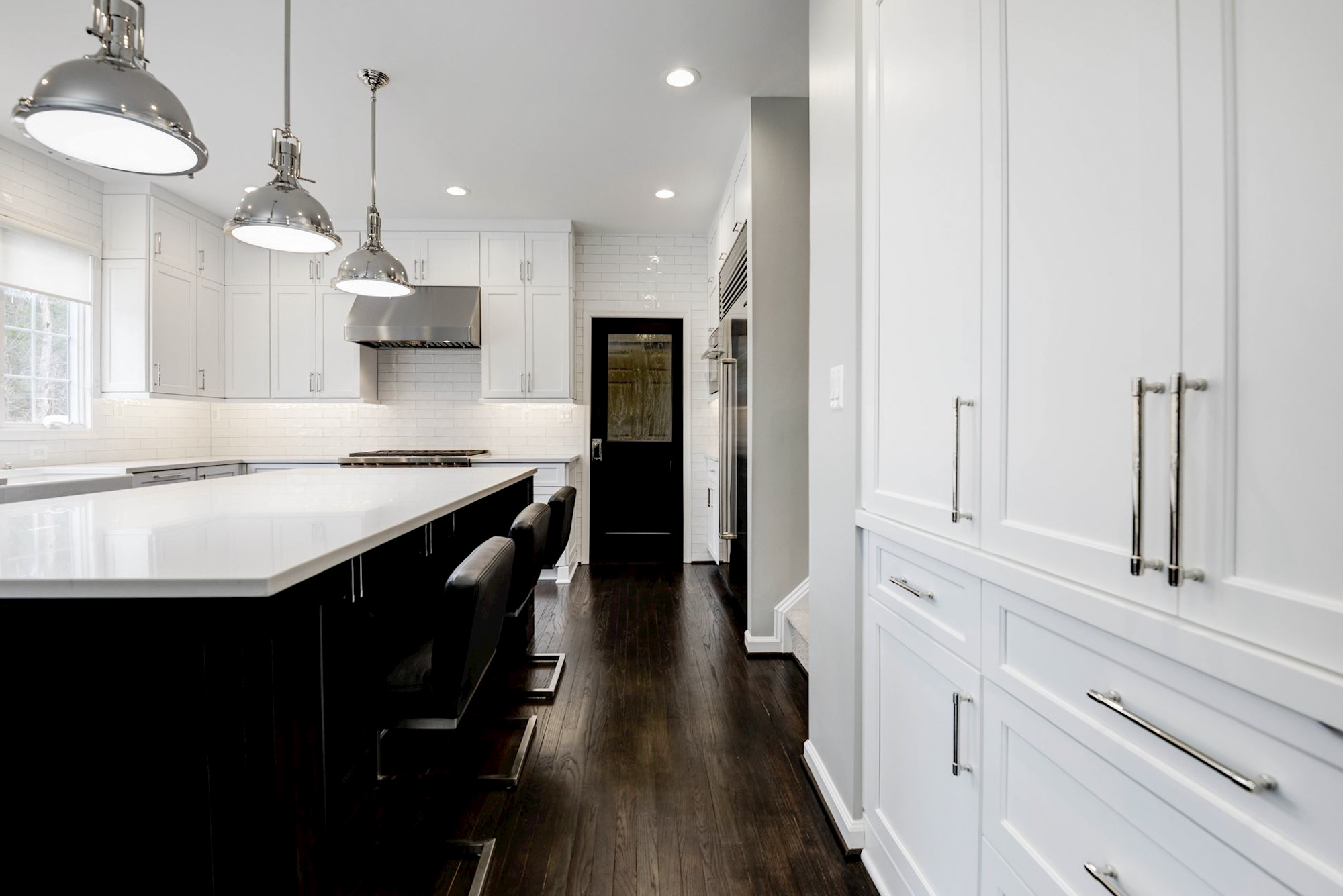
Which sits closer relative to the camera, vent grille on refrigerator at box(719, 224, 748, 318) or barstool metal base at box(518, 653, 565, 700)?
barstool metal base at box(518, 653, 565, 700)

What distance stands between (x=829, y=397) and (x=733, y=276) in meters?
2.01

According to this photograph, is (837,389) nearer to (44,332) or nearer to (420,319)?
(420,319)

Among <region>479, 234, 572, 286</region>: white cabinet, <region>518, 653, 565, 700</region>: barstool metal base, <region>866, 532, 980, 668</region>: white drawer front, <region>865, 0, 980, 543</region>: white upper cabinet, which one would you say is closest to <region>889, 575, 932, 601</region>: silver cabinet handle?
<region>866, 532, 980, 668</region>: white drawer front

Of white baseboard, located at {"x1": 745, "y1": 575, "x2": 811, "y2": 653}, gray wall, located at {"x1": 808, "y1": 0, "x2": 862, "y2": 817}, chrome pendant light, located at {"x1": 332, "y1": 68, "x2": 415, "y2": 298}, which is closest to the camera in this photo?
gray wall, located at {"x1": 808, "y1": 0, "x2": 862, "y2": 817}

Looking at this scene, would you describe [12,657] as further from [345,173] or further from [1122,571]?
[345,173]

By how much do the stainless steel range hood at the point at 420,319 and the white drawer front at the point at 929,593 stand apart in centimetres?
386

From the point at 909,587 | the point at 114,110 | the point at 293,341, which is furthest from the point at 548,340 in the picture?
the point at 909,587

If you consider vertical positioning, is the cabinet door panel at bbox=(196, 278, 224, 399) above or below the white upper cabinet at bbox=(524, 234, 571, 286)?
below

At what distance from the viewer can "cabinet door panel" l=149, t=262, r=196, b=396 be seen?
4.25m

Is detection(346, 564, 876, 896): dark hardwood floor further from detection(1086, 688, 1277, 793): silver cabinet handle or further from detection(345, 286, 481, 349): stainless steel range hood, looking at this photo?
detection(345, 286, 481, 349): stainless steel range hood

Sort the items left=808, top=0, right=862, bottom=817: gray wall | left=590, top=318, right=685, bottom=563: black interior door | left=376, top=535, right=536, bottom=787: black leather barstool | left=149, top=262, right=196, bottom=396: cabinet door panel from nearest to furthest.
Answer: left=376, top=535, right=536, bottom=787: black leather barstool, left=808, top=0, right=862, bottom=817: gray wall, left=149, top=262, right=196, bottom=396: cabinet door panel, left=590, top=318, right=685, bottom=563: black interior door

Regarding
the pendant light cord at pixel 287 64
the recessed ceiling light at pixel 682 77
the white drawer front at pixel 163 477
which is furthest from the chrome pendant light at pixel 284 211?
the white drawer front at pixel 163 477

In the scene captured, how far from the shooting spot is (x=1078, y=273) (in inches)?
32.8

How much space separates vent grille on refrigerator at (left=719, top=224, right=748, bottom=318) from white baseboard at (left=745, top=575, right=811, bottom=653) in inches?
62.3
